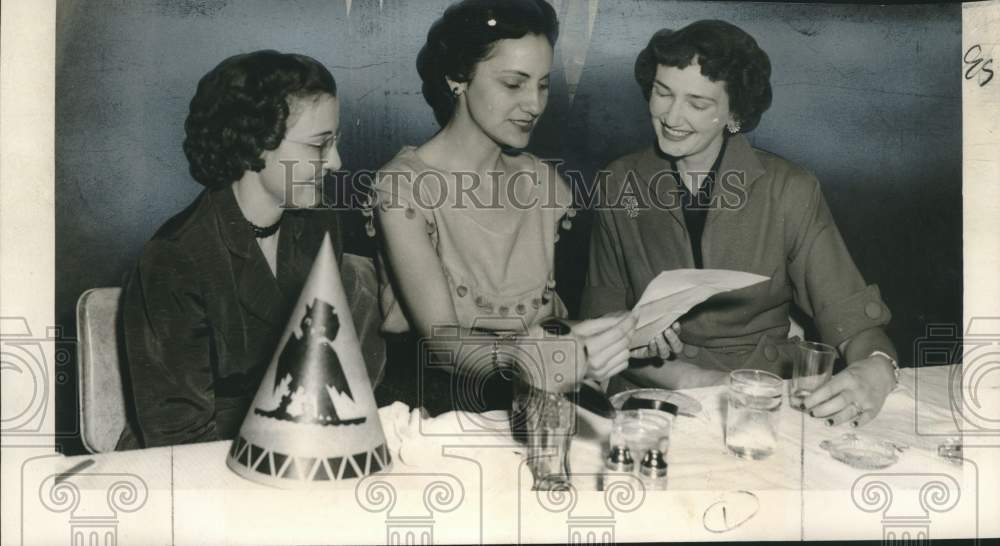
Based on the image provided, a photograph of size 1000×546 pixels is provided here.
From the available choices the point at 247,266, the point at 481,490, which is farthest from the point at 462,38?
the point at 481,490

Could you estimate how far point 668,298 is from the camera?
1830 millimetres

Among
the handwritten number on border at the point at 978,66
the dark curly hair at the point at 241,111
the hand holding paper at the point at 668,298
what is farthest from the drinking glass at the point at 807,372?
the dark curly hair at the point at 241,111

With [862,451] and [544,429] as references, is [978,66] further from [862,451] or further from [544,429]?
[544,429]

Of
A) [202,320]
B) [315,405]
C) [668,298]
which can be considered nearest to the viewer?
[315,405]

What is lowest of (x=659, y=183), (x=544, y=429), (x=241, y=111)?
(x=544, y=429)

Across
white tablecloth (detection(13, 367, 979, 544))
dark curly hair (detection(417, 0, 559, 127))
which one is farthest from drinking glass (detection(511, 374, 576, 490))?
dark curly hair (detection(417, 0, 559, 127))

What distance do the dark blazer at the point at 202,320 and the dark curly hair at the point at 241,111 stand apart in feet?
0.20

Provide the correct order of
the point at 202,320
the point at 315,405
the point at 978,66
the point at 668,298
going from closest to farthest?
the point at 315,405 → the point at 202,320 → the point at 668,298 → the point at 978,66

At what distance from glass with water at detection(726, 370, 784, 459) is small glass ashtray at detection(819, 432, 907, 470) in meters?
0.11

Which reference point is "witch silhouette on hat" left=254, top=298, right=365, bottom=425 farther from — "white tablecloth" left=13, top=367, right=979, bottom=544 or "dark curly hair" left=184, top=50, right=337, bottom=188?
"dark curly hair" left=184, top=50, right=337, bottom=188

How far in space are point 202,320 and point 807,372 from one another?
1187 millimetres

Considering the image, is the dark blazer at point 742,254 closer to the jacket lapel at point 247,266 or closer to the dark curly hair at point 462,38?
the dark curly hair at point 462,38

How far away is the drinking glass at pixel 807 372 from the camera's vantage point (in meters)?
1.75

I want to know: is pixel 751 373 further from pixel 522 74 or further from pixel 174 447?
pixel 174 447
